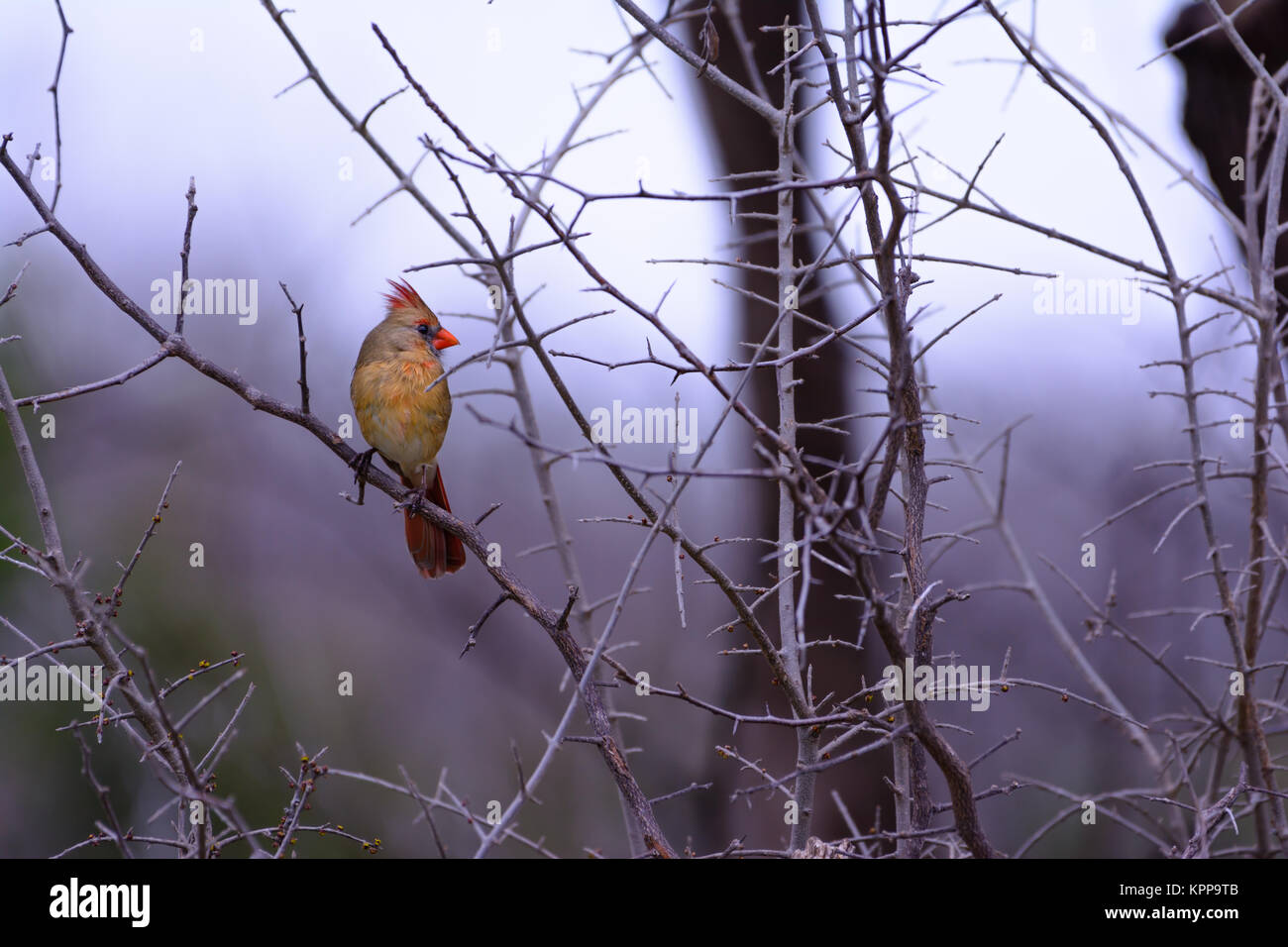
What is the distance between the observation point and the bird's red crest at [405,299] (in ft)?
9.50

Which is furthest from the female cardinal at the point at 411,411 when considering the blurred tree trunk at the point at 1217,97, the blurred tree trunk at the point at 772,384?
the blurred tree trunk at the point at 1217,97

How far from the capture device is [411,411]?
262cm

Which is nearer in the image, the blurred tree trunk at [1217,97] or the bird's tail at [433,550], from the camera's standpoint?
the bird's tail at [433,550]

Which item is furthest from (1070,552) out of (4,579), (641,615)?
(4,579)

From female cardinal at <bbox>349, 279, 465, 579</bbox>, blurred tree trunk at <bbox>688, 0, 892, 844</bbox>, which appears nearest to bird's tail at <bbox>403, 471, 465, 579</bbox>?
female cardinal at <bbox>349, 279, 465, 579</bbox>

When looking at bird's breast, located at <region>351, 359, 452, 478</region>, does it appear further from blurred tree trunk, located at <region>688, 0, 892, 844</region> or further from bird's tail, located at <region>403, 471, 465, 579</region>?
blurred tree trunk, located at <region>688, 0, 892, 844</region>

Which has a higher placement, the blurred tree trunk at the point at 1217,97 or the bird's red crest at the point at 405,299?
the blurred tree trunk at the point at 1217,97

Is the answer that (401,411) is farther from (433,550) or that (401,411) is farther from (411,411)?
(433,550)

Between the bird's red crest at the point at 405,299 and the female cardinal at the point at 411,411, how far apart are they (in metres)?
0.05

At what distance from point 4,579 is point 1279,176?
4537 millimetres

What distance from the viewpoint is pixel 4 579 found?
13.5 feet

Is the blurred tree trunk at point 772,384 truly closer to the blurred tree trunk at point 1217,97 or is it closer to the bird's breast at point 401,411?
the bird's breast at point 401,411

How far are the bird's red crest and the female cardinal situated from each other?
0.15 feet
